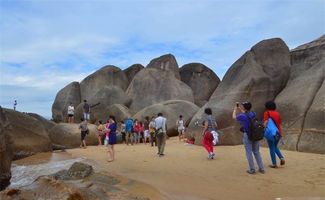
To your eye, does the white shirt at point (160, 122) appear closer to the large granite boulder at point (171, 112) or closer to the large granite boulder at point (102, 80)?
the large granite boulder at point (171, 112)

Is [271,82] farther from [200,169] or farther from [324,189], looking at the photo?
[324,189]

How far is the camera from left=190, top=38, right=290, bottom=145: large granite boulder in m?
11.3

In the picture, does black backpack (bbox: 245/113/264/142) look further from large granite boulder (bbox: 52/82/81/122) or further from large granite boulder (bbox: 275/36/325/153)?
large granite boulder (bbox: 52/82/81/122)

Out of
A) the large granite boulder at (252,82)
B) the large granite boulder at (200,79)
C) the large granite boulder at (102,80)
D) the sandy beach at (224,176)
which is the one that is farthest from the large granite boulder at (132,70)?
the sandy beach at (224,176)

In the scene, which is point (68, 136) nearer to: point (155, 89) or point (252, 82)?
point (252, 82)

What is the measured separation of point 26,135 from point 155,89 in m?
14.7

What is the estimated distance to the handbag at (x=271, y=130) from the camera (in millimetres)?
6504

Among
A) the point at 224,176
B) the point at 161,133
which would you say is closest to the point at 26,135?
the point at 161,133

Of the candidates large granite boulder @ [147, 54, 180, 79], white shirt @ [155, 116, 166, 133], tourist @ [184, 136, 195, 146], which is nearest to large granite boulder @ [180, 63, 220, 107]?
large granite boulder @ [147, 54, 180, 79]

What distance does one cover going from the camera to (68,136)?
14219mm

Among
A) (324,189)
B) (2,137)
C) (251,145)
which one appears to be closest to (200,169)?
(251,145)

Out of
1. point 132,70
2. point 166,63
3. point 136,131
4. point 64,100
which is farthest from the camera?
point 132,70

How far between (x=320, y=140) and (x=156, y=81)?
17754 millimetres

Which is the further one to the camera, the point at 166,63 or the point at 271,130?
the point at 166,63
